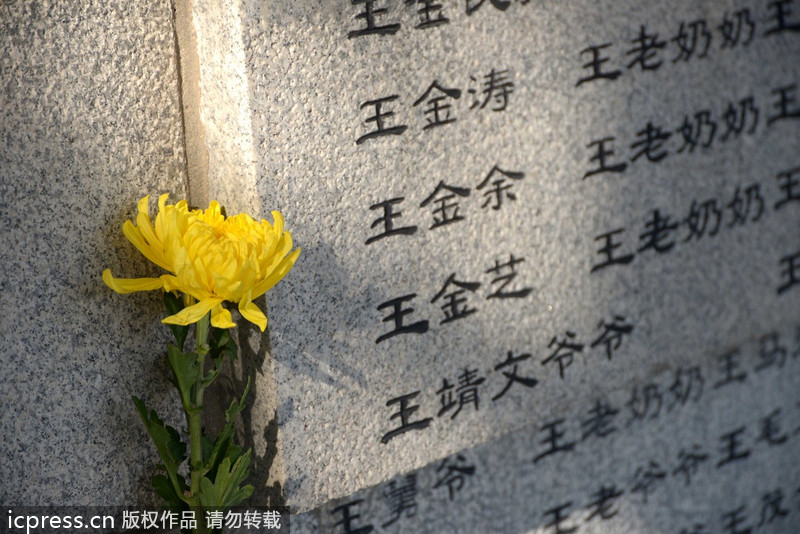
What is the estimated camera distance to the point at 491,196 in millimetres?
1109

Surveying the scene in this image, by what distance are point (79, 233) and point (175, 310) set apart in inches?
5.8

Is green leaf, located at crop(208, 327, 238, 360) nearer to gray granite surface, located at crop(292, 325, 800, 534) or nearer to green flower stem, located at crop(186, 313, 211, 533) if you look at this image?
green flower stem, located at crop(186, 313, 211, 533)

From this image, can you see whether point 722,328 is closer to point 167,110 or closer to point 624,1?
point 624,1

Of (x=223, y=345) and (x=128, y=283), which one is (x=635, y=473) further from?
(x=128, y=283)

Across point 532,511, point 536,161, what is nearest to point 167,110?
point 536,161

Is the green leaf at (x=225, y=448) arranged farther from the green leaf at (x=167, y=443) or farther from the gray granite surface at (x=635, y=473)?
the gray granite surface at (x=635, y=473)

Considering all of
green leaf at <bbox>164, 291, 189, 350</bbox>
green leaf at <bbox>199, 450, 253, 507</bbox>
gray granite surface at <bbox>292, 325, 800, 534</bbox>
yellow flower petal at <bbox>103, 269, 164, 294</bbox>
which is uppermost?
yellow flower petal at <bbox>103, 269, 164, 294</bbox>

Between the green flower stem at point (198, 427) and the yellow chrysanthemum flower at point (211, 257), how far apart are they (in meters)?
0.06

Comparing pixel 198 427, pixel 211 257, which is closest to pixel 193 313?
pixel 211 257

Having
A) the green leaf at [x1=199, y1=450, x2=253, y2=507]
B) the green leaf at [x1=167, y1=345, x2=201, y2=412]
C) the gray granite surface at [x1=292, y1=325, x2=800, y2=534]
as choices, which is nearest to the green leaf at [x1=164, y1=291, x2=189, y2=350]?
the green leaf at [x1=167, y1=345, x2=201, y2=412]

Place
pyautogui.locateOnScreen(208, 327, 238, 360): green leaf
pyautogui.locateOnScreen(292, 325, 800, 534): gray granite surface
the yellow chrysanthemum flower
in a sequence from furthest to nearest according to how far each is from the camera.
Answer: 1. pyautogui.locateOnScreen(292, 325, 800, 534): gray granite surface
2. pyautogui.locateOnScreen(208, 327, 238, 360): green leaf
3. the yellow chrysanthemum flower

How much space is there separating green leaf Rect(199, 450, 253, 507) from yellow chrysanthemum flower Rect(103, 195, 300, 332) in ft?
0.64

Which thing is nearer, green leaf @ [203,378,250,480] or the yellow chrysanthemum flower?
the yellow chrysanthemum flower

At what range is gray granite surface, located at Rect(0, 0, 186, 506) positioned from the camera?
89cm
